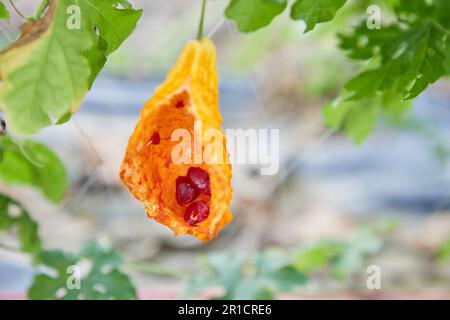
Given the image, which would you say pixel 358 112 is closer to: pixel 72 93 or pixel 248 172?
pixel 72 93

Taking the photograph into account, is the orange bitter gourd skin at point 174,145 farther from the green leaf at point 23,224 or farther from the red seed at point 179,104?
the green leaf at point 23,224

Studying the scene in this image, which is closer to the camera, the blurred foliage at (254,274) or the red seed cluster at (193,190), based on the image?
the red seed cluster at (193,190)

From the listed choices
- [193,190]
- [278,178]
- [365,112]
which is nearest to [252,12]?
[193,190]

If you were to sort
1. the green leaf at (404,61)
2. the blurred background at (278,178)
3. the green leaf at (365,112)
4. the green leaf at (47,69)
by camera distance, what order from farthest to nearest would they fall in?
the blurred background at (278,178), the green leaf at (365,112), the green leaf at (404,61), the green leaf at (47,69)

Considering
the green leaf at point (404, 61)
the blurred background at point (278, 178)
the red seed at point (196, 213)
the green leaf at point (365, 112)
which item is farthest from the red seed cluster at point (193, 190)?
the blurred background at point (278, 178)

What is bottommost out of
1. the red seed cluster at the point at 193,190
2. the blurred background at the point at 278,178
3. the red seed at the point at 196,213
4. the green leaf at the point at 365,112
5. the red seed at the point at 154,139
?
the red seed at the point at 196,213

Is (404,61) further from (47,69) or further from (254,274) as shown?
(254,274)

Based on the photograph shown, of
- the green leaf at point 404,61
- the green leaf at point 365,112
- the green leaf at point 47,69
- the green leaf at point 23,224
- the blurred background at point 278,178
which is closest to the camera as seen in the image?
the green leaf at point 47,69

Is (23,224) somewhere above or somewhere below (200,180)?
above
